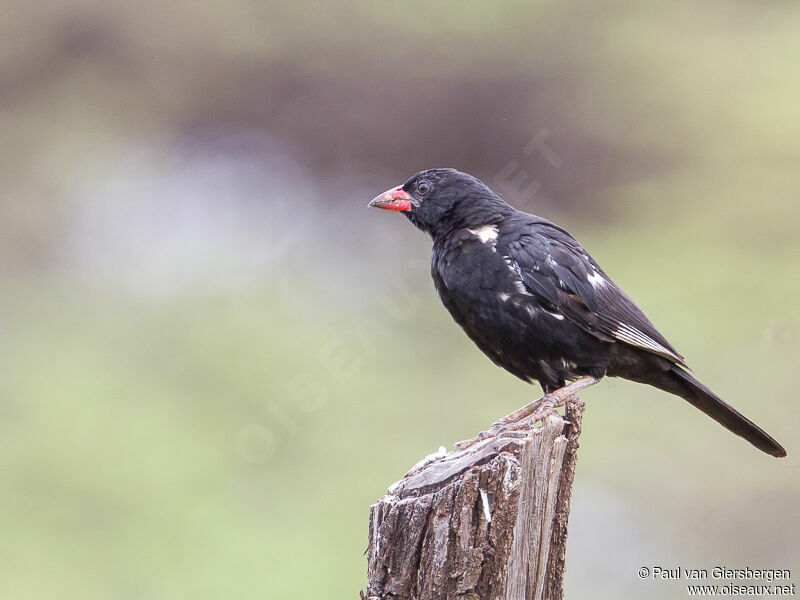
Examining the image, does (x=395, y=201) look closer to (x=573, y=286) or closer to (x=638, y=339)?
(x=573, y=286)

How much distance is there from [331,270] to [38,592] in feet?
12.7

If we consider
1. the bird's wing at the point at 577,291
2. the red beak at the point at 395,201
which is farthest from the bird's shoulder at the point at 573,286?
the red beak at the point at 395,201

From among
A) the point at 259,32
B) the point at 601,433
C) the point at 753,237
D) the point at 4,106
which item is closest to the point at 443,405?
the point at 601,433

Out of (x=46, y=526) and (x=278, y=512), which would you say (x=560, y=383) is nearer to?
(x=278, y=512)

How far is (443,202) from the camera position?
13.6 ft

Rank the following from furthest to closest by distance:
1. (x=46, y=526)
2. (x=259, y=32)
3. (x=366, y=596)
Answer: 1. (x=259, y=32)
2. (x=46, y=526)
3. (x=366, y=596)

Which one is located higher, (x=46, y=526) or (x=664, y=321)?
(x=664, y=321)

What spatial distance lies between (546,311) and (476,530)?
1330mm

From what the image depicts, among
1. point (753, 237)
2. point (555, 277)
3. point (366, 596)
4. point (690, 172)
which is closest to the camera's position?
point (366, 596)

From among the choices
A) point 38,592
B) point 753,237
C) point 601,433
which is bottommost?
point 38,592

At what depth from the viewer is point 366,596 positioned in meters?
2.65

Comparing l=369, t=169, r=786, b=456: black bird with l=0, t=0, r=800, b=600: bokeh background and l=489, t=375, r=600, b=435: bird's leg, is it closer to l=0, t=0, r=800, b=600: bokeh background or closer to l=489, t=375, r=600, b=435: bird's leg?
l=489, t=375, r=600, b=435: bird's leg

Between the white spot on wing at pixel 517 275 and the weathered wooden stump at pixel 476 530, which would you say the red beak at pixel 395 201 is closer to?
the white spot on wing at pixel 517 275

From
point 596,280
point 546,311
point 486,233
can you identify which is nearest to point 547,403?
point 546,311
